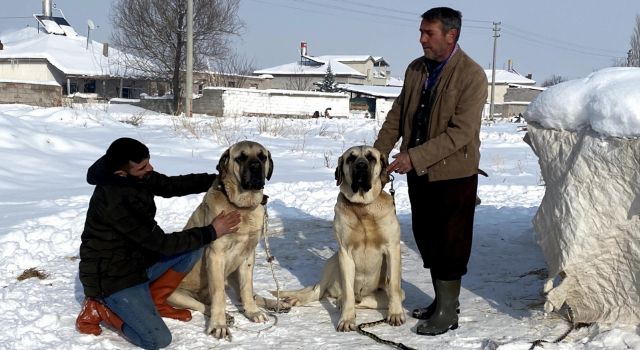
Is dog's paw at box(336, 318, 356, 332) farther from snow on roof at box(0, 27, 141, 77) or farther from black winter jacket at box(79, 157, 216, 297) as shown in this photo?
snow on roof at box(0, 27, 141, 77)

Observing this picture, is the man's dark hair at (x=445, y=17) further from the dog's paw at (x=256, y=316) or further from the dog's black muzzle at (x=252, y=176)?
the dog's paw at (x=256, y=316)

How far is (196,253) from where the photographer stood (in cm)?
394

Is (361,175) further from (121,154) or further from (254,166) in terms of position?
(121,154)

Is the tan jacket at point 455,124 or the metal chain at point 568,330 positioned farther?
the tan jacket at point 455,124

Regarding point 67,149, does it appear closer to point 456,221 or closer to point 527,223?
point 527,223

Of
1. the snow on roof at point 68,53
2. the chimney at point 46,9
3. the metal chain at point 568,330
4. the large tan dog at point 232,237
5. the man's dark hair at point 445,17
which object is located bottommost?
the metal chain at point 568,330

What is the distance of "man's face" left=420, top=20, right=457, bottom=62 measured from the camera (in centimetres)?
358

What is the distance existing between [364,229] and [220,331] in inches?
42.5

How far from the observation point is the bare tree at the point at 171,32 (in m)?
31.6

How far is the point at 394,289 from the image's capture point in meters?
3.95

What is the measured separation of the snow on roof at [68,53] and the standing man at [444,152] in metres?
A: 35.1

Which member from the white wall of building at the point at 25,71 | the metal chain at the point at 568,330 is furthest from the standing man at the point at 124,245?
the white wall of building at the point at 25,71

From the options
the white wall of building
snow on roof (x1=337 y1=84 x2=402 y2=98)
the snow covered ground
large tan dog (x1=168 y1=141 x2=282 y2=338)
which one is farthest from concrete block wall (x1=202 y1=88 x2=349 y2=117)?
large tan dog (x1=168 y1=141 x2=282 y2=338)

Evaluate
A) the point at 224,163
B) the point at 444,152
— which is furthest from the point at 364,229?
the point at 224,163
